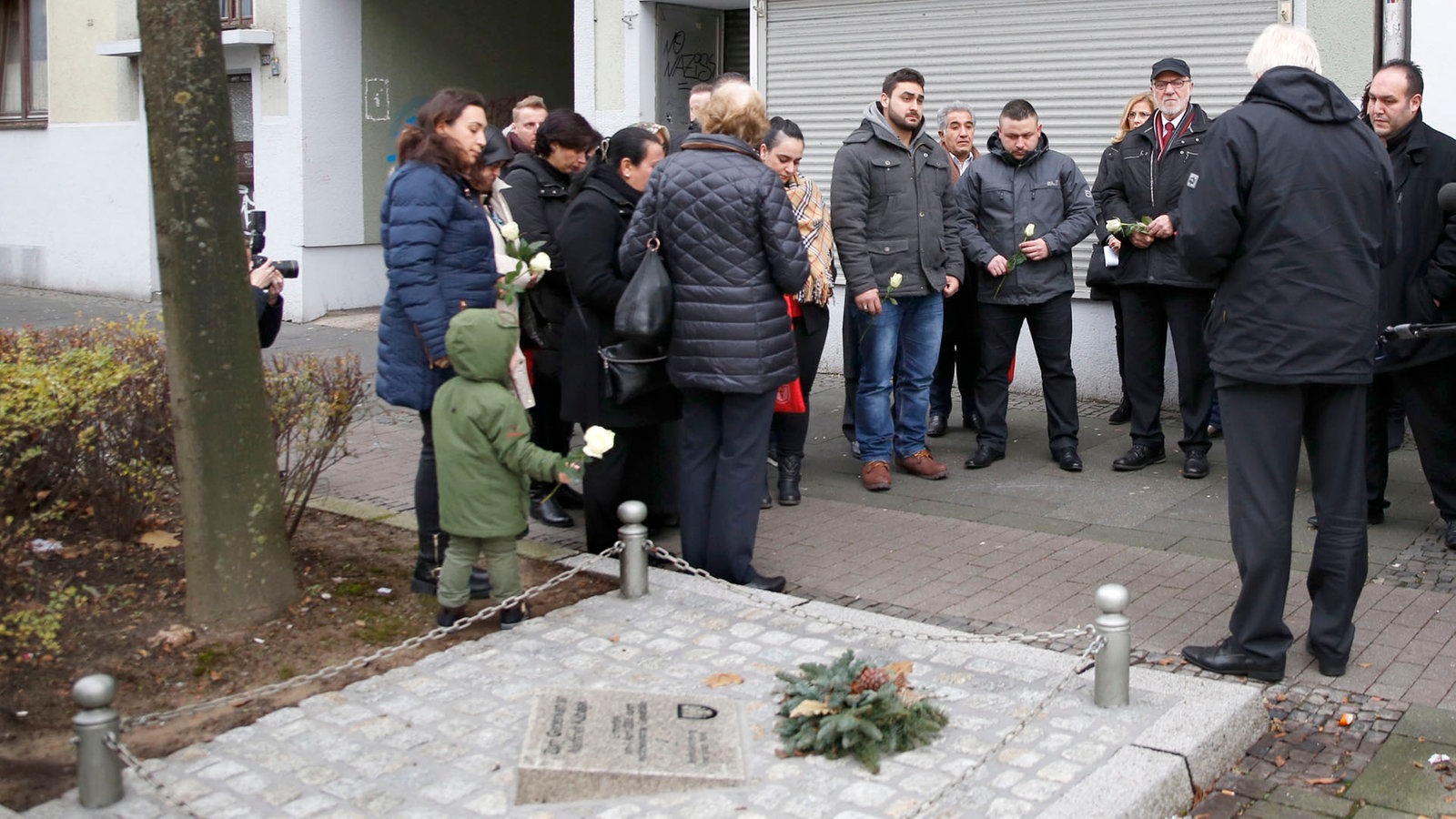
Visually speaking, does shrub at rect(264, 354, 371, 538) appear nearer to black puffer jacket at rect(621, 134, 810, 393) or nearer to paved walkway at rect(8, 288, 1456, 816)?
paved walkway at rect(8, 288, 1456, 816)

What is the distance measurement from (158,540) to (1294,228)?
469cm

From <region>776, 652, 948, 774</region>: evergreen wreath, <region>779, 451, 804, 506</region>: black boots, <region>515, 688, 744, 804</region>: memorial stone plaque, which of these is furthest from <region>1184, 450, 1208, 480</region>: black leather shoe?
<region>515, 688, 744, 804</region>: memorial stone plaque

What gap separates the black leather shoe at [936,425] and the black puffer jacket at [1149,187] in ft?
4.95

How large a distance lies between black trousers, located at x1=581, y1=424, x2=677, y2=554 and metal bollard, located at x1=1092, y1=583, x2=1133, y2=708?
7.79ft

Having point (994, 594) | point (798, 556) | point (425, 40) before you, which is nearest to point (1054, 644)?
point (994, 594)

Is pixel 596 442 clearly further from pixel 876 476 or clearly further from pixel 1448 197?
pixel 1448 197

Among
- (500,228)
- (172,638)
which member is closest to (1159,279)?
(500,228)

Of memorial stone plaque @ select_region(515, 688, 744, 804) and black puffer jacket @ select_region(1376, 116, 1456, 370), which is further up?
black puffer jacket @ select_region(1376, 116, 1456, 370)

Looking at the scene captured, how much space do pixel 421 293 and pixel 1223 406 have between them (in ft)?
9.35

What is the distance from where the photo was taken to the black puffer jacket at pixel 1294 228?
484cm

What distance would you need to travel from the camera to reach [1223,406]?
5.07 metres

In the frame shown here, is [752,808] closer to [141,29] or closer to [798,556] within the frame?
[798,556]

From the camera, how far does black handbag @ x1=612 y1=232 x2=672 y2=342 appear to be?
5688 mm

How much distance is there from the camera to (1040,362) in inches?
331
